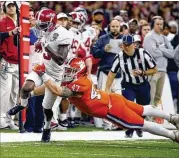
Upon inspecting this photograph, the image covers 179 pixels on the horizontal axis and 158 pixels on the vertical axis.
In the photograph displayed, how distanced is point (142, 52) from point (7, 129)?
2310mm

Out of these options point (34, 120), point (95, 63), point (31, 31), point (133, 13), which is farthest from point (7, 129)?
point (133, 13)

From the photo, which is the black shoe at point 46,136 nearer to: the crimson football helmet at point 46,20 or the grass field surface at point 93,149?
the grass field surface at point 93,149

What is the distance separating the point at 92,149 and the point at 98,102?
1.99 ft

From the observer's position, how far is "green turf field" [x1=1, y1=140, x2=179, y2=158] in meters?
9.86

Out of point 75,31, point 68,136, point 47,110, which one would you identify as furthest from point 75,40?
point 47,110

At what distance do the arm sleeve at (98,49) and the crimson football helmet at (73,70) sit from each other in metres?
3.88

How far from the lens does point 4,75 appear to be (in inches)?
530

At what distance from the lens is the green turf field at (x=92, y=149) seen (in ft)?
32.3

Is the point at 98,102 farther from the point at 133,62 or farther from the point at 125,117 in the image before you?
the point at 133,62

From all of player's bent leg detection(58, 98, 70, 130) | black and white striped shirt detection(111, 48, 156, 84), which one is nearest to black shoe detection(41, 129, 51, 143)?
black and white striped shirt detection(111, 48, 156, 84)

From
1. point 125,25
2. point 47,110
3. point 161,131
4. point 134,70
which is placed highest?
point 125,25

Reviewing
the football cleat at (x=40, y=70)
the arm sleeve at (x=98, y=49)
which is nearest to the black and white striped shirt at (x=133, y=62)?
the arm sleeve at (x=98, y=49)

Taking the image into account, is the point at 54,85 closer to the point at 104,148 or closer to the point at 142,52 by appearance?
the point at 104,148

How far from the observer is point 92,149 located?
417 inches
